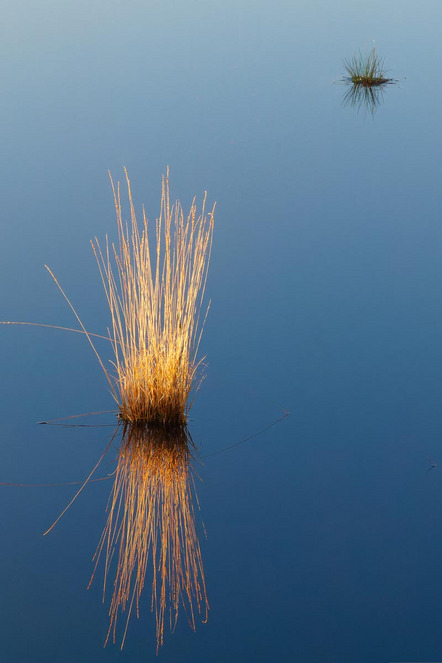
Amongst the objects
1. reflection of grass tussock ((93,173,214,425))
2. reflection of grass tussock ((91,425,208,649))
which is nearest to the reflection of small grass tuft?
reflection of grass tussock ((93,173,214,425))

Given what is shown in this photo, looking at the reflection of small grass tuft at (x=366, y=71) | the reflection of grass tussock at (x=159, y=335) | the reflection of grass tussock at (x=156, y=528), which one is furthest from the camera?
the reflection of small grass tuft at (x=366, y=71)

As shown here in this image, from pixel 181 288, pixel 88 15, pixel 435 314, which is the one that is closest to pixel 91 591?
pixel 181 288

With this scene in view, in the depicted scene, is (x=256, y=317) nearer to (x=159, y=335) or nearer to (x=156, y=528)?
(x=159, y=335)

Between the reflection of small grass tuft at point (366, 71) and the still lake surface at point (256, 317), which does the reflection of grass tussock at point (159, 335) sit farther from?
the reflection of small grass tuft at point (366, 71)

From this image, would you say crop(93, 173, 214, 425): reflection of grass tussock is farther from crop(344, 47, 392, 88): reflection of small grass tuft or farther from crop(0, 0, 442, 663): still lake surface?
crop(344, 47, 392, 88): reflection of small grass tuft

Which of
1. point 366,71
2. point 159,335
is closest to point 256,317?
point 159,335

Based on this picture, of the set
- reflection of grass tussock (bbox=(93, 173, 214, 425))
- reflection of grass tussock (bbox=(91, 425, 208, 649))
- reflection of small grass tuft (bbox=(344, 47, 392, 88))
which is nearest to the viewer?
reflection of grass tussock (bbox=(91, 425, 208, 649))

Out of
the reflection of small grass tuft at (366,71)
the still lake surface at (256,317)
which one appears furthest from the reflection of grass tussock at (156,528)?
the reflection of small grass tuft at (366,71)

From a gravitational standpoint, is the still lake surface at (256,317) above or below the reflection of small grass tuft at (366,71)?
below
